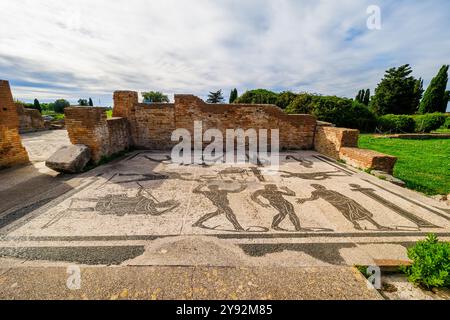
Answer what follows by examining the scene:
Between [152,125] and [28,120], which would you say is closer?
[152,125]

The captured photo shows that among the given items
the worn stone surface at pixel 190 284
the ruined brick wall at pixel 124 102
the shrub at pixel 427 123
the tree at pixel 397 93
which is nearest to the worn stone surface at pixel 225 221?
the worn stone surface at pixel 190 284

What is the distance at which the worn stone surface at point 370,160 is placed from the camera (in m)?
5.60

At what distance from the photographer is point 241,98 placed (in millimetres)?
41000

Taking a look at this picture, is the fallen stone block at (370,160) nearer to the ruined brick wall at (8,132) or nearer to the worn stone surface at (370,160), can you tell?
the worn stone surface at (370,160)

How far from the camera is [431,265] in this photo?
6.20 feet

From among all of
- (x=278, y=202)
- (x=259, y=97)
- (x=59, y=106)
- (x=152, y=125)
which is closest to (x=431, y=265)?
(x=278, y=202)

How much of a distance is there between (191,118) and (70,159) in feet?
15.3

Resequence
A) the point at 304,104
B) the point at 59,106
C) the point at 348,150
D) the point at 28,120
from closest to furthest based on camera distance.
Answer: the point at 348,150 < the point at 28,120 < the point at 304,104 < the point at 59,106

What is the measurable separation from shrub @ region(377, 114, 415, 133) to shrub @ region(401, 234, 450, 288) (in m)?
21.9

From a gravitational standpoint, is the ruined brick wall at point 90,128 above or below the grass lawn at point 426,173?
above

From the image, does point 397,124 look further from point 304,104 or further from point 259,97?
point 259,97

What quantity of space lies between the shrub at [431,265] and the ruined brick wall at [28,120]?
1848 cm

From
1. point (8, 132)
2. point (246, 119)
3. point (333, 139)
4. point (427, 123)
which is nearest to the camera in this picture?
point (8, 132)
